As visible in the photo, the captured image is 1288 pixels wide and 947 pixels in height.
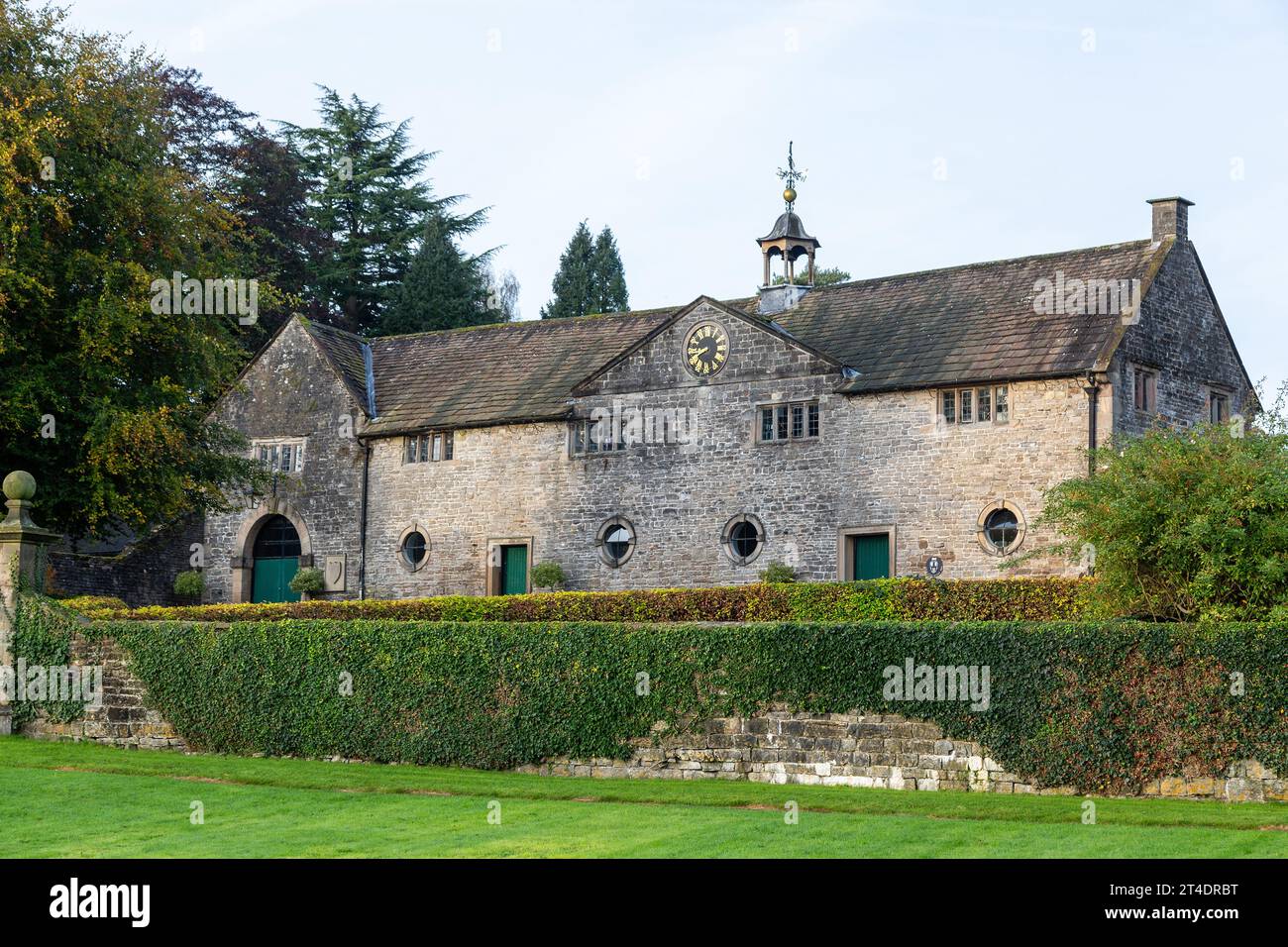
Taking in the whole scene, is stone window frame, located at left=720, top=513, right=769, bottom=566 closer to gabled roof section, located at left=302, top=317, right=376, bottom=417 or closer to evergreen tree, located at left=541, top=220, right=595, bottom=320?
gabled roof section, located at left=302, top=317, right=376, bottom=417


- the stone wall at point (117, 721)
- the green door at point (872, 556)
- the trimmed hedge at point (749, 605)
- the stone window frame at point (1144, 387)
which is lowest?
the stone wall at point (117, 721)

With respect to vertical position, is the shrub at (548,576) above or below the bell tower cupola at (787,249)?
below

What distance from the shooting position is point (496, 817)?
17.2 metres

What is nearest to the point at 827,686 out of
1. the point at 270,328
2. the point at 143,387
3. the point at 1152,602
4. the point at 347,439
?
the point at 1152,602

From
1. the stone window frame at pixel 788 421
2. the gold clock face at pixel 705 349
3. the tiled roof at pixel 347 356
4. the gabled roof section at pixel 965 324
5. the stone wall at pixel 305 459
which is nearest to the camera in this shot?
the gabled roof section at pixel 965 324

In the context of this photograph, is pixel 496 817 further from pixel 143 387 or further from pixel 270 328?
pixel 270 328

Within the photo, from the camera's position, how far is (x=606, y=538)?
3762cm

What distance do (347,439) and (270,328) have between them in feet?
54.0

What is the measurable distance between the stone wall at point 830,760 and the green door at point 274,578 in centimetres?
1986

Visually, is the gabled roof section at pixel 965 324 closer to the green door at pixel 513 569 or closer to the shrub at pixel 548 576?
the shrub at pixel 548 576

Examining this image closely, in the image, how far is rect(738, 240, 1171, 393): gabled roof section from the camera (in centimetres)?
3350

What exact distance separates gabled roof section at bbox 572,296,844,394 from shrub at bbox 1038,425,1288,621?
1279 cm

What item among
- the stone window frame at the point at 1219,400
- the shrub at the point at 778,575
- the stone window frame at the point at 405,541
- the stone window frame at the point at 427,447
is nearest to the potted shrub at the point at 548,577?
the stone window frame at the point at 405,541

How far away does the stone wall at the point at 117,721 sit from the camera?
84.1ft
